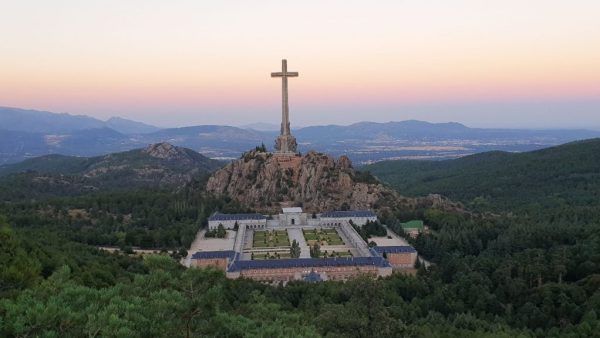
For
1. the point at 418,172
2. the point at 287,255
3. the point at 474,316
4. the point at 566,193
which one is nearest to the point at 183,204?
the point at 287,255

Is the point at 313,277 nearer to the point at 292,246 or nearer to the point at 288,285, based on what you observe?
the point at 288,285

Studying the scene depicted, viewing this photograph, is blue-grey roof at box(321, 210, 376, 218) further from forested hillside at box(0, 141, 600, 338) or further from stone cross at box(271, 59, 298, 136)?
stone cross at box(271, 59, 298, 136)

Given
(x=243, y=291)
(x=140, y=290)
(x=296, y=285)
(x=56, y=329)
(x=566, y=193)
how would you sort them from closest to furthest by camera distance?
(x=56, y=329)
(x=140, y=290)
(x=243, y=291)
(x=296, y=285)
(x=566, y=193)

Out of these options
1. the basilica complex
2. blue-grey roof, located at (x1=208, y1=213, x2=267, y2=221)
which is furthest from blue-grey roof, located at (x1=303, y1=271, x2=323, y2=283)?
blue-grey roof, located at (x1=208, y1=213, x2=267, y2=221)

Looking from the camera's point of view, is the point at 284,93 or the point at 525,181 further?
the point at 525,181

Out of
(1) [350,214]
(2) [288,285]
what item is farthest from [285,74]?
(2) [288,285]

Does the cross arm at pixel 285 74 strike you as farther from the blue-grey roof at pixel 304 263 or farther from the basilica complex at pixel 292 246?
the blue-grey roof at pixel 304 263

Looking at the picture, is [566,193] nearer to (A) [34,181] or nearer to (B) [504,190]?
(B) [504,190]
